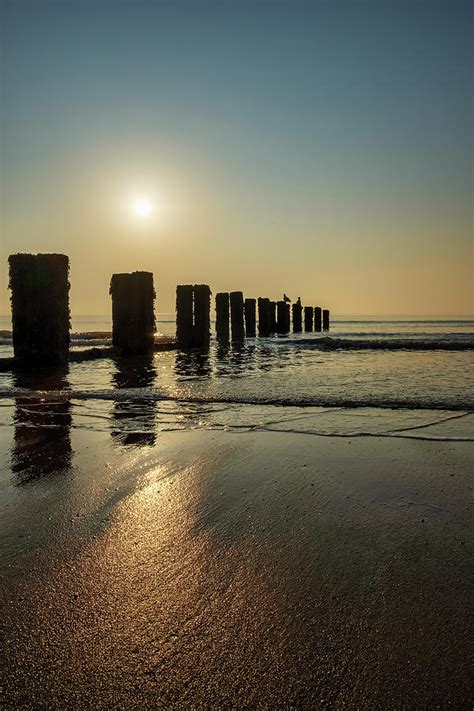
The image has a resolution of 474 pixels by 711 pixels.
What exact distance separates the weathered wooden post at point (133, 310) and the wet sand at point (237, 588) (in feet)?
29.8

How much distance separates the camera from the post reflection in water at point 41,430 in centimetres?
293

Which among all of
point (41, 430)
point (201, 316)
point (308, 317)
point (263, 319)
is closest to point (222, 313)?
point (263, 319)

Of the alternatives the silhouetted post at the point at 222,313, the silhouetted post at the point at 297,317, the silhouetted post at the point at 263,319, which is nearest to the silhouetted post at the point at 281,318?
the silhouetted post at the point at 297,317

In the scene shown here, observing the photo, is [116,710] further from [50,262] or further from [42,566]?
[50,262]

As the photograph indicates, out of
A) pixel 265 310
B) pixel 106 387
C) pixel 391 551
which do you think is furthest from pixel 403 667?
pixel 265 310

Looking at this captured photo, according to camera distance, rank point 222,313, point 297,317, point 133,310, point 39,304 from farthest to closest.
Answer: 1. point 297,317
2. point 222,313
3. point 133,310
4. point 39,304

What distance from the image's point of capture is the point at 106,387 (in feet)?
21.7

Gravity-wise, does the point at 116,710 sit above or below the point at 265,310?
below

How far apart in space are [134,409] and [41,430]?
3.91ft

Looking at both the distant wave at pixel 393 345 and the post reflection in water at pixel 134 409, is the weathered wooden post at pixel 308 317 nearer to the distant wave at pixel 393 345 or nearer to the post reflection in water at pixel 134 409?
Answer: the distant wave at pixel 393 345

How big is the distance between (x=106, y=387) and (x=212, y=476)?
4213 millimetres

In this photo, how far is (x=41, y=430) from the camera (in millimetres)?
4012

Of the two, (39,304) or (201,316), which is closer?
(39,304)

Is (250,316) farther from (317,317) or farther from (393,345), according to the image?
(317,317)
